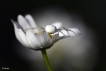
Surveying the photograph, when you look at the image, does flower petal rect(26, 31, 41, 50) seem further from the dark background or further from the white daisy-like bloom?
the dark background

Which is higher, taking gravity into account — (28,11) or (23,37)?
(28,11)

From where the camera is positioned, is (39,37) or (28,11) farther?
(28,11)

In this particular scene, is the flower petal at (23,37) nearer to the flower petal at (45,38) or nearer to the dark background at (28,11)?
the flower petal at (45,38)

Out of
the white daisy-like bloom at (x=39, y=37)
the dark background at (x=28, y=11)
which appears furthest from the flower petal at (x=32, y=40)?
the dark background at (x=28, y=11)

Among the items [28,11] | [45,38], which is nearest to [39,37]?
[45,38]

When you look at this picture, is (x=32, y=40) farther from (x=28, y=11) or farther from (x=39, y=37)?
(x=28, y=11)
